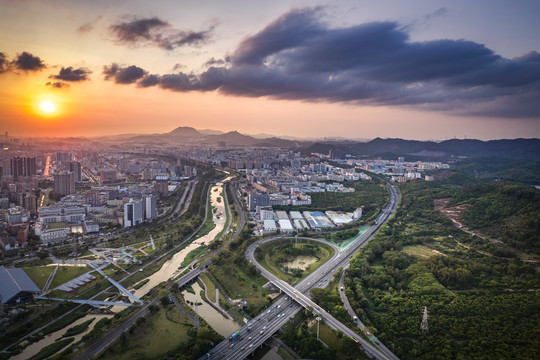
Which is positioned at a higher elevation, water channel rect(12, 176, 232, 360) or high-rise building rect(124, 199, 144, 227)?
high-rise building rect(124, 199, 144, 227)

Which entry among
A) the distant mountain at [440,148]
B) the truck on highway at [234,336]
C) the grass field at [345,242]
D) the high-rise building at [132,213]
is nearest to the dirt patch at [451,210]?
the grass field at [345,242]

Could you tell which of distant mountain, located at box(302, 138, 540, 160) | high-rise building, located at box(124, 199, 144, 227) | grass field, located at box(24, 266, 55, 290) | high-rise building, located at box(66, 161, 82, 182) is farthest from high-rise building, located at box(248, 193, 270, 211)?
distant mountain, located at box(302, 138, 540, 160)

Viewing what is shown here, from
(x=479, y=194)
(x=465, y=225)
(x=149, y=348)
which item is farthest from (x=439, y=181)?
(x=149, y=348)

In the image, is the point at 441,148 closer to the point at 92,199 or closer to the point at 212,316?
the point at 92,199

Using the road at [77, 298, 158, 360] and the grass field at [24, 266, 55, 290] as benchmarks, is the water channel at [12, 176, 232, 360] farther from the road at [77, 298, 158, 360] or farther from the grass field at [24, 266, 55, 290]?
the grass field at [24, 266, 55, 290]

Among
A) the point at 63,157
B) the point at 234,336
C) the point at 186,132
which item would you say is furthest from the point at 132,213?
the point at 186,132

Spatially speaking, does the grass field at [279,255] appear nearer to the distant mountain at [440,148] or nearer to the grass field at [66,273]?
the grass field at [66,273]
